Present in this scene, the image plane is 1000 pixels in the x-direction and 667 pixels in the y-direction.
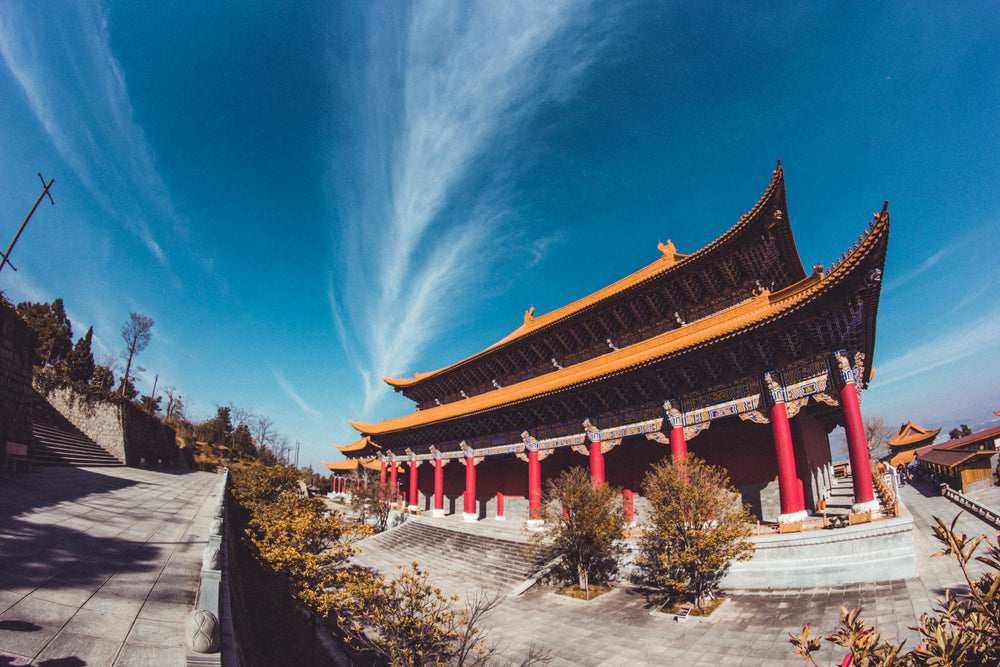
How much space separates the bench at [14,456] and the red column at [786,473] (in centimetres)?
2096

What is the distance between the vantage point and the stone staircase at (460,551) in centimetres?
1327

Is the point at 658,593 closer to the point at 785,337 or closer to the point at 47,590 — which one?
the point at 785,337

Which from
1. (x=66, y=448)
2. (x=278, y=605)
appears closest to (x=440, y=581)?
(x=278, y=605)

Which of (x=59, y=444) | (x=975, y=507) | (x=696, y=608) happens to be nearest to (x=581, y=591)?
A: (x=696, y=608)

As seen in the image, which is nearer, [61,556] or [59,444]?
[61,556]

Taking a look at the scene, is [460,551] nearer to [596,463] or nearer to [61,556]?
[596,463]

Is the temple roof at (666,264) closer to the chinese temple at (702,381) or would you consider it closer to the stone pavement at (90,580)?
the chinese temple at (702,381)

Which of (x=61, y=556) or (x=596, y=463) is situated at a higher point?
(x=596, y=463)

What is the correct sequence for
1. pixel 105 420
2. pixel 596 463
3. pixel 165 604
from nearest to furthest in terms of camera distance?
1. pixel 165 604
2. pixel 596 463
3. pixel 105 420

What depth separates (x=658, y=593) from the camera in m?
10.6

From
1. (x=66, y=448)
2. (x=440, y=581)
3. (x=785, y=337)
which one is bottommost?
(x=440, y=581)

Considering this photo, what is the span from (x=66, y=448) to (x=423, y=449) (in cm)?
1569

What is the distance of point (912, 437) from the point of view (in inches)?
1670

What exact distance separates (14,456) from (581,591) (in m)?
16.7
